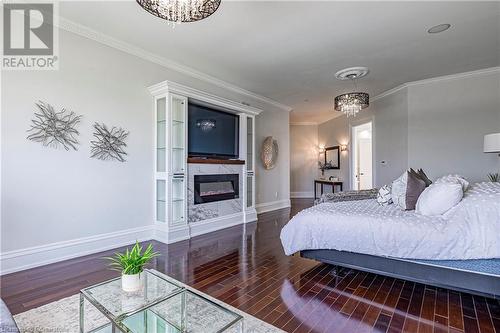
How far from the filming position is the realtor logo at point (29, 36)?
8.91 ft

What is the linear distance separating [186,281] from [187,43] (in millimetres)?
3058

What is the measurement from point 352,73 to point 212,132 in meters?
2.72

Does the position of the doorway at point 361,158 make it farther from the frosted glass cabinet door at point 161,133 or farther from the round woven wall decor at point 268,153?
A: the frosted glass cabinet door at point 161,133

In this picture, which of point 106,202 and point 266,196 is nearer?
point 106,202

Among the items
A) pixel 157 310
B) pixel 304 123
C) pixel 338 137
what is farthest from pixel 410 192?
pixel 304 123

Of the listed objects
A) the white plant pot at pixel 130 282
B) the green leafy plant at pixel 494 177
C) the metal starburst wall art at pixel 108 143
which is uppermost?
the metal starburst wall art at pixel 108 143

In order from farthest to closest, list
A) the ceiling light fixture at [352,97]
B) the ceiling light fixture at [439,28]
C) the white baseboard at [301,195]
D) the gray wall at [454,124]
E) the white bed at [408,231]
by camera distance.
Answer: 1. the white baseboard at [301,195]
2. the gray wall at [454,124]
3. the ceiling light fixture at [352,97]
4. the ceiling light fixture at [439,28]
5. the white bed at [408,231]

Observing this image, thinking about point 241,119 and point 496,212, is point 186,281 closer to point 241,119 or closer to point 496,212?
point 496,212

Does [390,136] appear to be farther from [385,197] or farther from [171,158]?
[171,158]

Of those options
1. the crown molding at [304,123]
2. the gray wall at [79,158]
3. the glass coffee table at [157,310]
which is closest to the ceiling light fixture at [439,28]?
the gray wall at [79,158]

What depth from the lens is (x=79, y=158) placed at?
10.4 feet

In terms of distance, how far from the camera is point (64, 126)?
120 inches

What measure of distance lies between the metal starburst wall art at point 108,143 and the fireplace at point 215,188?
1247 mm

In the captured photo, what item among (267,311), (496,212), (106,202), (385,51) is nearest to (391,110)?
(385,51)
